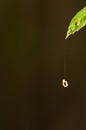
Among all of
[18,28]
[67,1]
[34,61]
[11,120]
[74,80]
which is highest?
[67,1]

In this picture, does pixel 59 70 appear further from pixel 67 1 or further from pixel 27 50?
pixel 67 1

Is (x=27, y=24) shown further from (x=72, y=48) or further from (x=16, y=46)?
(x=72, y=48)

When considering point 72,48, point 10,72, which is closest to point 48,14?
point 72,48

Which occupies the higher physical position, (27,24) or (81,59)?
(27,24)

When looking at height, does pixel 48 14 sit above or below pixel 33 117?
above

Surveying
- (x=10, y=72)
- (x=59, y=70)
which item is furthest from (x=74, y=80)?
(x=10, y=72)

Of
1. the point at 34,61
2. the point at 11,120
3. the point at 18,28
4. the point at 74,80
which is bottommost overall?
the point at 11,120
